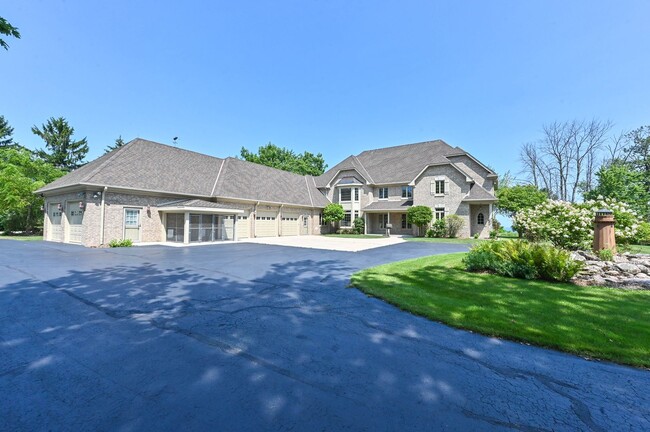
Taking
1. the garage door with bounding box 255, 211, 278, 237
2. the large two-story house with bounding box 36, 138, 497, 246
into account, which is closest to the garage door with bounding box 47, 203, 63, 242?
the large two-story house with bounding box 36, 138, 497, 246

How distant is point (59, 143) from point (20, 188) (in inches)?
925

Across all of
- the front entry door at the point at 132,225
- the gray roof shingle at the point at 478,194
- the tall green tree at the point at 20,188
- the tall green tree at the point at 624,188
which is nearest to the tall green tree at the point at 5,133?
the tall green tree at the point at 20,188

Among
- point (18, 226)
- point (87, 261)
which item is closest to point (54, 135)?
point (18, 226)

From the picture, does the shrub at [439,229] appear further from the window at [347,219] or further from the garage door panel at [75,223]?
the garage door panel at [75,223]

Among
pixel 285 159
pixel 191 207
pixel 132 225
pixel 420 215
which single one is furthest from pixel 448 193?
pixel 285 159

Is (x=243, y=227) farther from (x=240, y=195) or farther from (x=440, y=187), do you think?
(x=440, y=187)

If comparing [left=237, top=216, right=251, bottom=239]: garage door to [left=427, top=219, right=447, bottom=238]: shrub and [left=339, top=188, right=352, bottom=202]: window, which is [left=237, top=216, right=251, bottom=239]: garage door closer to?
[left=339, top=188, right=352, bottom=202]: window

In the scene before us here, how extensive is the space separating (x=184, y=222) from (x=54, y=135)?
40.3 metres

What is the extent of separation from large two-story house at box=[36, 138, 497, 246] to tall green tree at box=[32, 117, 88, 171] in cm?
2926

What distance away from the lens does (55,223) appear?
20.0 m

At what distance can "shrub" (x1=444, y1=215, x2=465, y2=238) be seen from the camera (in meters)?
25.8

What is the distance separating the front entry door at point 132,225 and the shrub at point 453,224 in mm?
24459

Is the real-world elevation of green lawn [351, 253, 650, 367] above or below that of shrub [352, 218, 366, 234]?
below

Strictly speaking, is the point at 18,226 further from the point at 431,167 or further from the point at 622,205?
the point at 622,205
